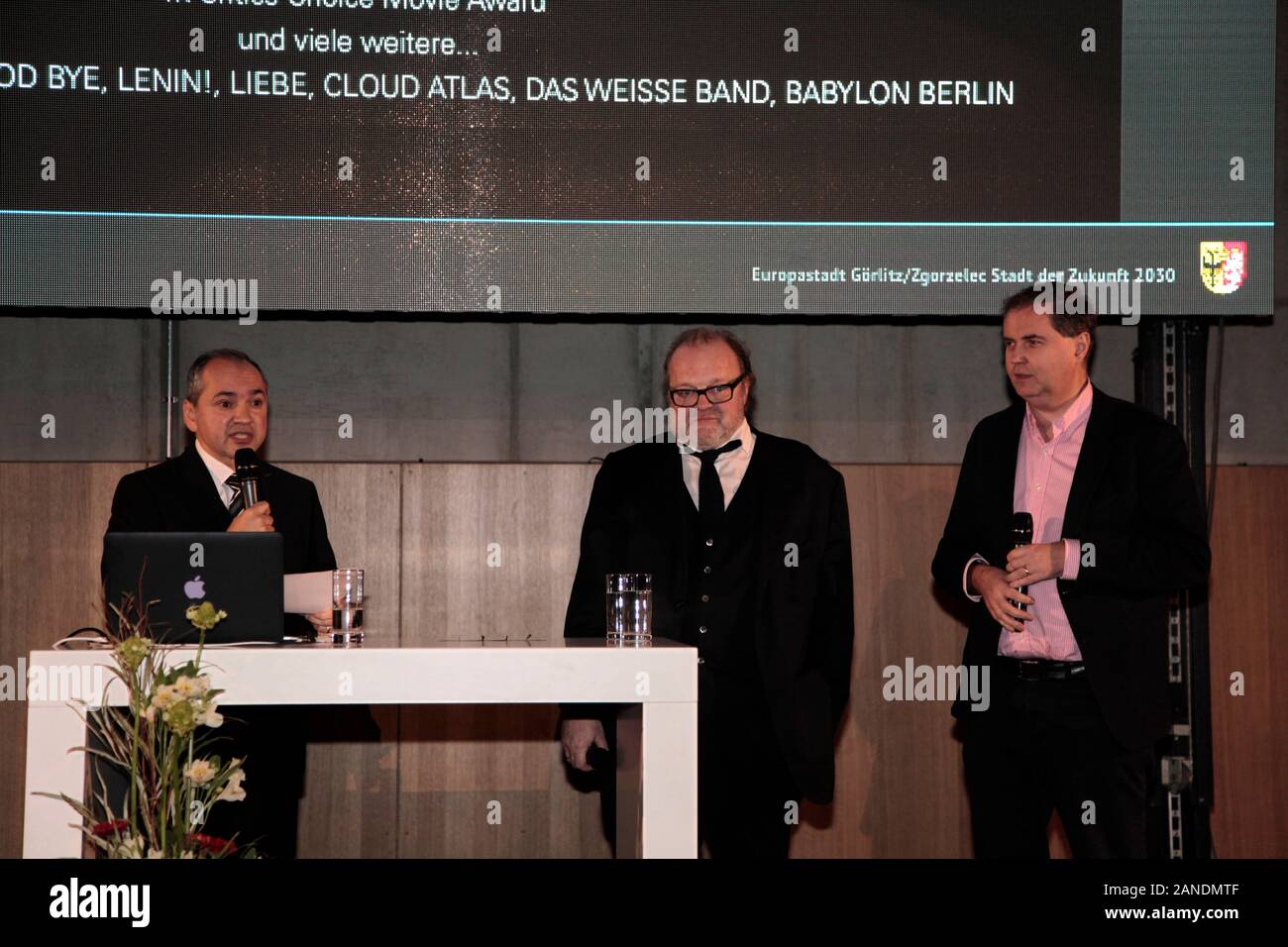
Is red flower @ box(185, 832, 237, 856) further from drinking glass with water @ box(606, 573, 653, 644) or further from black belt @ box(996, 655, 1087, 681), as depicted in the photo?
black belt @ box(996, 655, 1087, 681)

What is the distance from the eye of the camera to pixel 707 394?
3.23 meters

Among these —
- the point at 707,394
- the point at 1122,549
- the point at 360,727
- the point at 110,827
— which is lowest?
the point at 360,727

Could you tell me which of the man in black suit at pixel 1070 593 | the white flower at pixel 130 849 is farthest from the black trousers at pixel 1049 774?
the white flower at pixel 130 849

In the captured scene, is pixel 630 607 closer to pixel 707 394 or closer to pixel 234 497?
pixel 707 394

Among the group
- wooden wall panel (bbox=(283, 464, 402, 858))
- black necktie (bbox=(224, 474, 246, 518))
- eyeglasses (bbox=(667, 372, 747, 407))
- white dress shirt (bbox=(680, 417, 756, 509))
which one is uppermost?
eyeglasses (bbox=(667, 372, 747, 407))

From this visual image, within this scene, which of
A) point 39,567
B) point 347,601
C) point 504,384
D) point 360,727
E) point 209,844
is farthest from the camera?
point 504,384

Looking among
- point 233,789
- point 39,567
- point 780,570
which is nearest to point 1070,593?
point 780,570

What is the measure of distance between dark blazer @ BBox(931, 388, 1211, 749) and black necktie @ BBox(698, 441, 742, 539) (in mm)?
605

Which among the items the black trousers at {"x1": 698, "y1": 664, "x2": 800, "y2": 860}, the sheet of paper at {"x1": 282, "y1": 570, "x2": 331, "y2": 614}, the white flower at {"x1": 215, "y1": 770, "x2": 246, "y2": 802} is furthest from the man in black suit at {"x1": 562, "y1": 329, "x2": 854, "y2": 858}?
the white flower at {"x1": 215, "y1": 770, "x2": 246, "y2": 802}

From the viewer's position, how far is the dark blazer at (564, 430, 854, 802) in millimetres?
3051

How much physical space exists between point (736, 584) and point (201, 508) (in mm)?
1443

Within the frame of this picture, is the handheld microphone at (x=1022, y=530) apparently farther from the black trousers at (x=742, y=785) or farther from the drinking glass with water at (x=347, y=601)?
the drinking glass with water at (x=347, y=601)

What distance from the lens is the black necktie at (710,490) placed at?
10.6ft

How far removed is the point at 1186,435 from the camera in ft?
14.1
